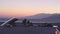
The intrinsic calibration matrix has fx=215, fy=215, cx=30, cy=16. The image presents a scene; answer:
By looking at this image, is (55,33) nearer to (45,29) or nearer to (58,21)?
(45,29)

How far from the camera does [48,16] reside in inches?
471

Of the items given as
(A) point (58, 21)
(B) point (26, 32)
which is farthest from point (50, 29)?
(A) point (58, 21)

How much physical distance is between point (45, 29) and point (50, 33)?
213 mm

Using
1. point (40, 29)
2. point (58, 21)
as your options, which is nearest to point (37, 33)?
point (40, 29)

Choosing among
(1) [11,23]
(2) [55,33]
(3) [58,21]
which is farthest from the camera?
(3) [58,21]

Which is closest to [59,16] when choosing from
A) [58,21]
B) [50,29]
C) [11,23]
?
[58,21]

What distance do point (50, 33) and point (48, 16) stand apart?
538cm

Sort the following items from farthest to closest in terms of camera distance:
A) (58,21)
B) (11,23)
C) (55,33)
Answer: (58,21), (11,23), (55,33)

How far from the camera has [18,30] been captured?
671 cm

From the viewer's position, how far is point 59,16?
11977 mm

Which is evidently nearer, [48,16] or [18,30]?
[18,30]

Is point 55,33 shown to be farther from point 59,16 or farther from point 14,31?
point 59,16

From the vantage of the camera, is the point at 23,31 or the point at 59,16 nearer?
the point at 23,31

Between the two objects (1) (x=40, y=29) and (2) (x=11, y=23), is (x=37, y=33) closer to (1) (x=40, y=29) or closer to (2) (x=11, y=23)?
(1) (x=40, y=29)
